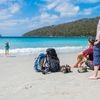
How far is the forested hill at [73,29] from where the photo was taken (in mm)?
130425

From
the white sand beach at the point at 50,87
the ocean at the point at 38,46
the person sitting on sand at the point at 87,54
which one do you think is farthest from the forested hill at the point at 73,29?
the white sand beach at the point at 50,87

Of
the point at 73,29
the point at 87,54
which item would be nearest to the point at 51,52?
the point at 87,54

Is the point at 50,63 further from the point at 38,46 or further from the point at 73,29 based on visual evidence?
the point at 73,29

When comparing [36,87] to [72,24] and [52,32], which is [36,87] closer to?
[72,24]

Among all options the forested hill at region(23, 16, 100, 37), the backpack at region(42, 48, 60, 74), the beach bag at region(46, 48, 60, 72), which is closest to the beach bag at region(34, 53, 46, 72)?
the backpack at region(42, 48, 60, 74)

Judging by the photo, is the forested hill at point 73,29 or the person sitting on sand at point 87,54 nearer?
the person sitting on sand at point 87,54

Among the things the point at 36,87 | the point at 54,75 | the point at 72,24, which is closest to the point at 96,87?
the point at 36,87

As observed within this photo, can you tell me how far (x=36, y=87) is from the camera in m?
8.27

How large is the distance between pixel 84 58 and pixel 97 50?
296 cm

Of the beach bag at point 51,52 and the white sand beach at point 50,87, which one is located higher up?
the beach bag at point 51,52

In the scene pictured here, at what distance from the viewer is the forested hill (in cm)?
13043

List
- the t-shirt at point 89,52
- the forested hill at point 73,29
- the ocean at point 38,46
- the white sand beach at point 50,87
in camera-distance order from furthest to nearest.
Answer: the forested hill at point 73,29 < the ocean at point 38,46 < the t-shirt at point 89,52 < the white sand beach at point 50,87

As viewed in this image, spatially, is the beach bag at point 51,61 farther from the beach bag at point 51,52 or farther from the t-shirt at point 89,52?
the t-shirt at point 89,52

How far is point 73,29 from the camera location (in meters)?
141
